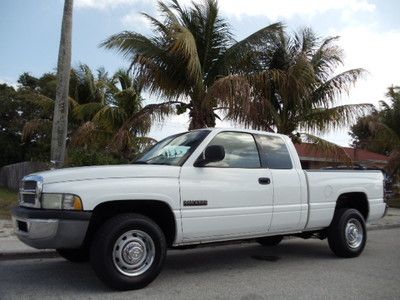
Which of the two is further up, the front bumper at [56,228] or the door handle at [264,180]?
the door handle at [264,180]

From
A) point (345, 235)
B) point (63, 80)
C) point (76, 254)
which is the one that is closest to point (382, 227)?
point (345, 235)

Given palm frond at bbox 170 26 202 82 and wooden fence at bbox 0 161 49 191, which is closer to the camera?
palm frond at bbox 170 26 202 82

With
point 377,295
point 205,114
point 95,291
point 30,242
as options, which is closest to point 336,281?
point 377,295

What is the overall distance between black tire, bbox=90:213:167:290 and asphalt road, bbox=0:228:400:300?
0.52ft

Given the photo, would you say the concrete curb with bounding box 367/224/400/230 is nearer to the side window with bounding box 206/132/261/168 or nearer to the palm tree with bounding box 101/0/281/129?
the palm tree with bounding box 101/0/281/129

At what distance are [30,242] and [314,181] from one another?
14.2 feet

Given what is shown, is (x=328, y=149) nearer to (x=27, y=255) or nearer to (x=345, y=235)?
(x=345, y=235)

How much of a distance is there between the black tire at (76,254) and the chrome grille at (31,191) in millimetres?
1188

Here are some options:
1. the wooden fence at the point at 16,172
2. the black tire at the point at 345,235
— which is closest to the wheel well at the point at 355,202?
the black tire at the point at 345,235

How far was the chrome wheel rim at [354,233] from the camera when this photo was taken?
Result: 335 inches

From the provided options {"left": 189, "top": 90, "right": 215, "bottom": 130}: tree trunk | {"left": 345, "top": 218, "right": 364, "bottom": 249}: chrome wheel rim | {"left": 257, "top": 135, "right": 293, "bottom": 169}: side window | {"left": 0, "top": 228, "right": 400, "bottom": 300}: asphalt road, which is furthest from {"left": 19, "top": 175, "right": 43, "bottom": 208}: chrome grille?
{"left": 189, "top": 90, "right": 215, "bottom": 130}: tree trunk

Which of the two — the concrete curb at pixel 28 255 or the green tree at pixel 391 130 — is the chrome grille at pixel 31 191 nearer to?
the concrete curb at pixel 28 255

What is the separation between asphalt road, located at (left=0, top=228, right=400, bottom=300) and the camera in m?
6.00

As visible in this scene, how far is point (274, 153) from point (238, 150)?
0.74 m
